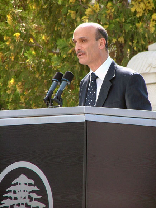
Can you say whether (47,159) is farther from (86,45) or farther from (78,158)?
(86,45)

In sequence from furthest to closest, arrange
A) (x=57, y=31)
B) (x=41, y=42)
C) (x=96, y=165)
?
(x=41, y=42) < (x=57, y=31) < (x=96, y=165)

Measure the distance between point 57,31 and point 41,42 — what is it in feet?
2.86

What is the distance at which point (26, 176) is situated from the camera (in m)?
2.71

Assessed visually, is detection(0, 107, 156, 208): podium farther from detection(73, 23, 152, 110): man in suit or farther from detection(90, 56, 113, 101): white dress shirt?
detection(90, 56, 113, 101): white dress shirt

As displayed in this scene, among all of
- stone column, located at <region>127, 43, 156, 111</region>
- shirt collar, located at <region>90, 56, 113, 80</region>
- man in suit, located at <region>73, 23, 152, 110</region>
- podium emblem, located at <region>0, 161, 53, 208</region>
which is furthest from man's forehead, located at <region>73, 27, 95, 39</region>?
stone column, located at <region>127, 43, 156, 111</region>

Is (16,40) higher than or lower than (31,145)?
higher

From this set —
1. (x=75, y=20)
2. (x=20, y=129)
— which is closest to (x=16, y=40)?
(x=75, y=20)

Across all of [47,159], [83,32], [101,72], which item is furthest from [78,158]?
[83,32]

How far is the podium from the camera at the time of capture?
2609 mm

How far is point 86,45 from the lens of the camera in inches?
140

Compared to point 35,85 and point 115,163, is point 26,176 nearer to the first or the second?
point 115,163

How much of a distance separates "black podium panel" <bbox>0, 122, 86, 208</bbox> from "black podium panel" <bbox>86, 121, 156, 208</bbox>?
0.18 feet

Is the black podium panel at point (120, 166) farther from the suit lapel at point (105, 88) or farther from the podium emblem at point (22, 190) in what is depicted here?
the suit lapel at point (105, 88)

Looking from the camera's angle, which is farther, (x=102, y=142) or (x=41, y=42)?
(x=41, y=42)
